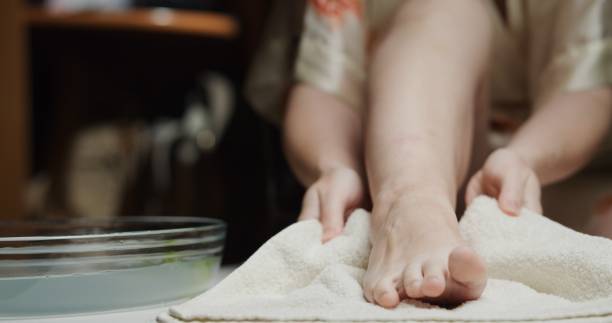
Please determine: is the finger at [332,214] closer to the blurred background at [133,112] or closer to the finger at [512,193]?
the finger at [512,193]

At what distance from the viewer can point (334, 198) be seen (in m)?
0.60

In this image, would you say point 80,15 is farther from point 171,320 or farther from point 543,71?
point 171,320

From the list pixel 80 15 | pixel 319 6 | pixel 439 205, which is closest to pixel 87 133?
pixel 80 15

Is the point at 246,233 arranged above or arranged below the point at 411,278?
below

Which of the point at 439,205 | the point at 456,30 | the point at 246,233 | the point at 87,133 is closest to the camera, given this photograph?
the point at 439,205

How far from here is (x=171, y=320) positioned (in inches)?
16.1

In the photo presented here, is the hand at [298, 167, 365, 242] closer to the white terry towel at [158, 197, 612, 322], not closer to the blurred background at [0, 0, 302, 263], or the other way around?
the white terry towel at [158, 197, 612, 322]

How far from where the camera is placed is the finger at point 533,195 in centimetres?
57

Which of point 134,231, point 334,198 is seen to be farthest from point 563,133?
point 134,231

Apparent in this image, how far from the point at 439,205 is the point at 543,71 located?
0.96ft

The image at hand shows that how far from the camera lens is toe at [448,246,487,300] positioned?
1.37ft

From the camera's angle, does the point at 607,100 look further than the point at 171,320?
Yes

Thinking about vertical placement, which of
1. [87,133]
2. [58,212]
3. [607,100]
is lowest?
[58,212]

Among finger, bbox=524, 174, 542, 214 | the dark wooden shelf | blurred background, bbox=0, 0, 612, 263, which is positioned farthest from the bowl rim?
the dark wooden shelf
